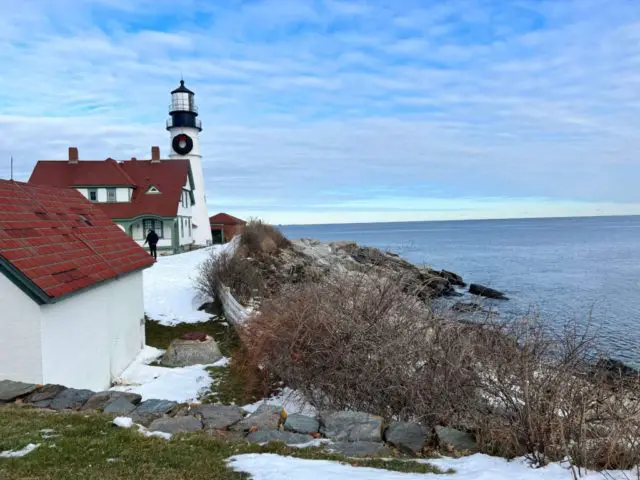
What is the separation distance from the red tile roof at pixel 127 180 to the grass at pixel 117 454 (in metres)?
27.5

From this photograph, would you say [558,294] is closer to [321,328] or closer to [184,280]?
[184,280]

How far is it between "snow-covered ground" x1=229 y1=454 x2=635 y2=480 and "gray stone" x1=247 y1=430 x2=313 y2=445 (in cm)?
56

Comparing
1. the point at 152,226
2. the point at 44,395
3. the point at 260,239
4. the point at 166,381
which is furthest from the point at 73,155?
the point at 44,395

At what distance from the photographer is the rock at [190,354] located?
12.7 m

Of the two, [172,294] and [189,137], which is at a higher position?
[189,137]

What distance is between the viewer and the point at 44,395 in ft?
24.7

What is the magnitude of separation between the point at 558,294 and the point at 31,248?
27.9 metres

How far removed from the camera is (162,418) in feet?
21.6

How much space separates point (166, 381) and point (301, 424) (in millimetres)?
5801

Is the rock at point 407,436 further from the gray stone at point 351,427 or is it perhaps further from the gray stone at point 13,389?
the gray stone at point 13,389

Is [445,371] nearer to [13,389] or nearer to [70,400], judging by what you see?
[70,400]

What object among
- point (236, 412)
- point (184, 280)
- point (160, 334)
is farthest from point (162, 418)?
point (184, 280)

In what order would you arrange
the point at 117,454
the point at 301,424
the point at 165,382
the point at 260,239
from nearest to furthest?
the point at 117,454 < the point at 301,424 < the point at 165,382 < the point at 260,239

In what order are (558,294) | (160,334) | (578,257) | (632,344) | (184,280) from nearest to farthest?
(160,334)
(632,344)
(184,280)
(558,294)
(578,257)
